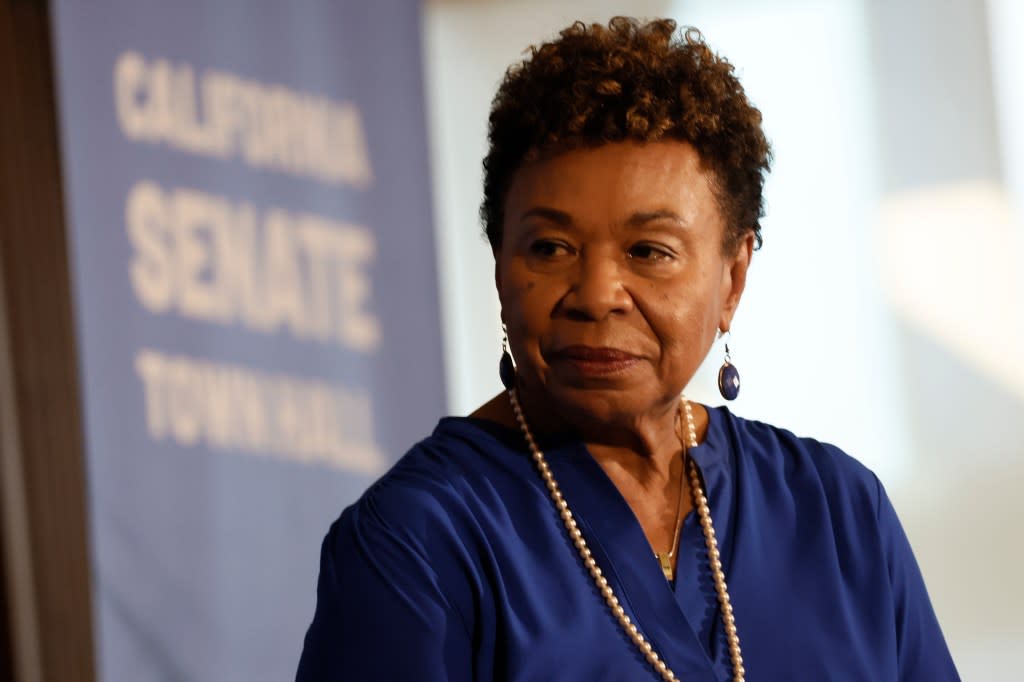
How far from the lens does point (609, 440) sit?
152 centimetres

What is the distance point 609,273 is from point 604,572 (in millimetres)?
→ 322

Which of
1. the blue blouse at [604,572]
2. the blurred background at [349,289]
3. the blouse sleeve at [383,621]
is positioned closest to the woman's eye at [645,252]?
the blue blouse at [604,572]

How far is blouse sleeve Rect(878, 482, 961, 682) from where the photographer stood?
154cm

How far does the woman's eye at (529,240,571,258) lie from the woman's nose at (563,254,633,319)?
0.9 inches

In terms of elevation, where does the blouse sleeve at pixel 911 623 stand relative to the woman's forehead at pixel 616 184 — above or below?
below

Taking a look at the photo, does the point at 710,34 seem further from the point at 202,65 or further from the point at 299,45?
the point at 202,65

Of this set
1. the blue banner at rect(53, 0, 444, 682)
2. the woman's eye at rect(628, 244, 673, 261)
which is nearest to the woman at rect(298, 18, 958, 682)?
the woman's eye at rect(628, 244, 673, 261)

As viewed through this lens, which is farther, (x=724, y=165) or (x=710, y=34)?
(x=710, y=34)

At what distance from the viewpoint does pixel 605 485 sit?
1.49m

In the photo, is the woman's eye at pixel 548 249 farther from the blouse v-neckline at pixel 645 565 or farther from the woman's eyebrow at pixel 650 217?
the blouse v-neckline at pixel 645 565

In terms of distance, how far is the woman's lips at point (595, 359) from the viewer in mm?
1388

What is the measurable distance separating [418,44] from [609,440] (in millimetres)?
2541

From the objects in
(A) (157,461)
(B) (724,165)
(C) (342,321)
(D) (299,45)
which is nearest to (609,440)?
(B) (724,165)

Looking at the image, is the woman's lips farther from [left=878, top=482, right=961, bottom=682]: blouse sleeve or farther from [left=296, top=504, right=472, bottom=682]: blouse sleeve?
[left=878, top=482, right=961, bottom=682]: blouse sleeve
